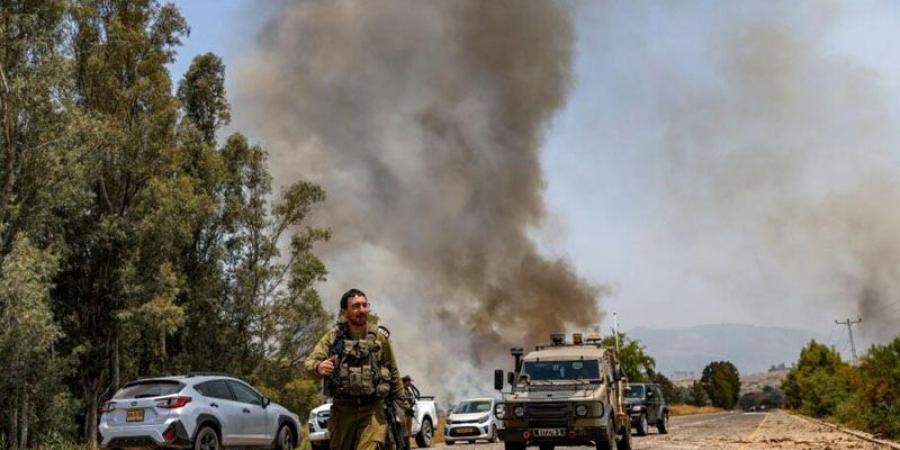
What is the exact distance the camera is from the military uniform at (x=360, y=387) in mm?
6258

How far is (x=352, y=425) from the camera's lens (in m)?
6.34

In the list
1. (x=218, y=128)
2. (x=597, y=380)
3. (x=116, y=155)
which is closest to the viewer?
(x=597, y=380)

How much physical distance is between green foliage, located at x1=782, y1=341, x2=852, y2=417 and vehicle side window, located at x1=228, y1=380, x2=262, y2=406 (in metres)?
26.4

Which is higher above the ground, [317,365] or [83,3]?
[83,3]

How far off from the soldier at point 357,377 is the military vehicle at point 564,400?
9455 mm

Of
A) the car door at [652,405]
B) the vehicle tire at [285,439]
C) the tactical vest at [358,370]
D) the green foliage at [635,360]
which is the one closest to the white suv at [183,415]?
the vehicle tire at [285,439]

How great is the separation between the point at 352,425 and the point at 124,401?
32.4 ft

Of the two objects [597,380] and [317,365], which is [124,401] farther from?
[317,365]

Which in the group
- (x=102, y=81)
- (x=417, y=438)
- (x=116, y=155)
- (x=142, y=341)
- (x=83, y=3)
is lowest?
(x=417, y=438)

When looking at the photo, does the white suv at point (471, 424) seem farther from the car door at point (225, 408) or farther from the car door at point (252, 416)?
the car door at point (225, 408)

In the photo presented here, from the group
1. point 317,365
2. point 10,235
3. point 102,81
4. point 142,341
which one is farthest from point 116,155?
point 317,365

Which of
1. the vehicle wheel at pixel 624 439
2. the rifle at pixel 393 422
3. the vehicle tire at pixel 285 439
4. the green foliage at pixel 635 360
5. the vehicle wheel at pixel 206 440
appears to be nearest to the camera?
the rifle at pixel 393 422

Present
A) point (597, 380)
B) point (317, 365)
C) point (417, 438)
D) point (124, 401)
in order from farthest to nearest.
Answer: point (417, 438)
point (597, 380)
point (124, 401)
point (317, 365)

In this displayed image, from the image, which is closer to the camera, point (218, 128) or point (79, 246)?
point (79, 246)
